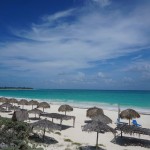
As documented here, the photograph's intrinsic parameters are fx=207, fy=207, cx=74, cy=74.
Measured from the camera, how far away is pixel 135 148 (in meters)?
12.0

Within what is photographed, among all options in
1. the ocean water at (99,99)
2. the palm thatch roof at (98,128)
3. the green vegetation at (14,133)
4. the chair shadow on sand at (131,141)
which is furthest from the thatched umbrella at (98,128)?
the ocean water at (99,99)

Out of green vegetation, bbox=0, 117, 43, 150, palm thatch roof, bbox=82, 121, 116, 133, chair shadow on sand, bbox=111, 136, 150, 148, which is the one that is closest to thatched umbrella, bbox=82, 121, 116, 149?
palm thatch roof, bbox=82, 121, 116, 133

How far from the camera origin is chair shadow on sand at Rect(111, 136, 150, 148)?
41.7ft

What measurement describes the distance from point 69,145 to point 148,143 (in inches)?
205

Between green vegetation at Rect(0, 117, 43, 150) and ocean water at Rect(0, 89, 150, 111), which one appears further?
ocean water at Rect(0, 89, 150, 111)

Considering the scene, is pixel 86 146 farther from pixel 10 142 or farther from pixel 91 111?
pixel 91 111

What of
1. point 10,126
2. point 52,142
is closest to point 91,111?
point 52,142

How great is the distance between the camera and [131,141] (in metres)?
13.3

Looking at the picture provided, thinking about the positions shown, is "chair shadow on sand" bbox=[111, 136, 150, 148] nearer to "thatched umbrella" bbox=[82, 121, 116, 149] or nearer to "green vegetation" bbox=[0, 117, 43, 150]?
"thatched umbrella" bbox=[82, 121, 116, 149]

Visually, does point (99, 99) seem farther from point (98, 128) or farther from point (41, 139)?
point (98, 128)

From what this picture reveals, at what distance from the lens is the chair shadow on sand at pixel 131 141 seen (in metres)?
12.7

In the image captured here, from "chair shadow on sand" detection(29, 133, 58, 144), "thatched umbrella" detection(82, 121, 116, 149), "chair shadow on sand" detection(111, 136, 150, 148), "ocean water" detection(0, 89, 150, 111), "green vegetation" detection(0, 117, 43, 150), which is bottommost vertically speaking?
"chair shadow on sand" detection(111, 136, 150, 148)

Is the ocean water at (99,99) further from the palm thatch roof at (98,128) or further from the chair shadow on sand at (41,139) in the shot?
the palm thatch roof at (98,128)

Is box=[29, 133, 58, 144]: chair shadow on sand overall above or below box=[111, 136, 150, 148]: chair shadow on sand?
above
